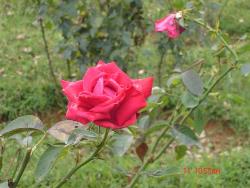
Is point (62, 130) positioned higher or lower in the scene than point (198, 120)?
higher

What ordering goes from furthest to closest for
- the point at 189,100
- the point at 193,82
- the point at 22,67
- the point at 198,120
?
the point at 22,67 < the point at 198,120 < the point at 189,100 < the point at 193,82

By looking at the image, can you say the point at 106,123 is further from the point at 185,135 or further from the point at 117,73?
the point at 185,135

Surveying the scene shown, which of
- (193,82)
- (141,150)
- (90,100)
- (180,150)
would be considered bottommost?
(180,150)

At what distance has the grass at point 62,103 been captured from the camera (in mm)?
2508

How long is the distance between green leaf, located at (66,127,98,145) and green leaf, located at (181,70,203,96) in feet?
1.59

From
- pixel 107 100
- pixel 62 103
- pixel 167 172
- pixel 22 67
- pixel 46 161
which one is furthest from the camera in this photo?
pixel 22 67

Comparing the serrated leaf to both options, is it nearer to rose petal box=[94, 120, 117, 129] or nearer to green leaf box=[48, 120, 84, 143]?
green leaf box=[48, 120, 84, 143]

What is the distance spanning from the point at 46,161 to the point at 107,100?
0.64ft

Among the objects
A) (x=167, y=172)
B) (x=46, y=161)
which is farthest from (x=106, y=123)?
(x=167, y=172)

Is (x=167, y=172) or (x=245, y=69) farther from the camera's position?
(x=245, y=69)

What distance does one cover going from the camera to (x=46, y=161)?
0.99 m

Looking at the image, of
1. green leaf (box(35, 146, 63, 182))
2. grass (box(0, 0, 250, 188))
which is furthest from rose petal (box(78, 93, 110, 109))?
grass (box(0, 0, 250, 188))

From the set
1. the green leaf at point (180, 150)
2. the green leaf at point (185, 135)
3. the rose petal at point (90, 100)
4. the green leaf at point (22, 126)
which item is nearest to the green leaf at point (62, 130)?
the green leaf at point (22, 126)

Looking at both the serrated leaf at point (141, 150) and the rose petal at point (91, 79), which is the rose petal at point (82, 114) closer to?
the rose petal at point (91, 79)
